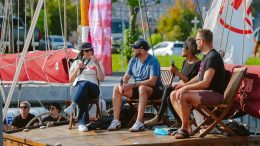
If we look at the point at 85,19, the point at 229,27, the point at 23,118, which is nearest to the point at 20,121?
Answer: the point at 23,118

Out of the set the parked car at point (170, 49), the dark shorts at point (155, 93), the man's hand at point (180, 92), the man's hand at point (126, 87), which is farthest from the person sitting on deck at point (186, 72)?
the parked car at point (170, 49)

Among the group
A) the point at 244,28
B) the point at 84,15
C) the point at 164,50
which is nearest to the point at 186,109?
the point at 244,28

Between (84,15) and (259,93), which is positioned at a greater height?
(84,15)

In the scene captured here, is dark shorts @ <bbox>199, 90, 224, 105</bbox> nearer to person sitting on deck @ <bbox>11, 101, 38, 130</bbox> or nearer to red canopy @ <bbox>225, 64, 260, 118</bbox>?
red canopy @ <bbox>225, 64, 260, 118</bbox>

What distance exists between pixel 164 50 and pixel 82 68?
41.3 metres

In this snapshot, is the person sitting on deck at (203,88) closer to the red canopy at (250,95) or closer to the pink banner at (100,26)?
the red canopy at (250,95)

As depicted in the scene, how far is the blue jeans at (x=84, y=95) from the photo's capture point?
10.6 m

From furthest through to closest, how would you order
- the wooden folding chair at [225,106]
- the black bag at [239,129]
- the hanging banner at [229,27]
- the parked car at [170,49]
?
the parked car at [170,49]
the hanging banner at [229,27]
the black bag at [239,129]
the wooden folding chair at [225,106]

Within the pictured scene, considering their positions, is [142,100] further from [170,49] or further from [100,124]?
[170,49]

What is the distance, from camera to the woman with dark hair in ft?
35.0

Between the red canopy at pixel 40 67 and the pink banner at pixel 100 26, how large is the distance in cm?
63

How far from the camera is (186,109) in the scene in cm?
934

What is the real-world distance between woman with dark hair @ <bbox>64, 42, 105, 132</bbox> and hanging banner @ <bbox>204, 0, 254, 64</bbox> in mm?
2359

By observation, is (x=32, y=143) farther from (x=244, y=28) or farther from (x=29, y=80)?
(x=29, y=80)
